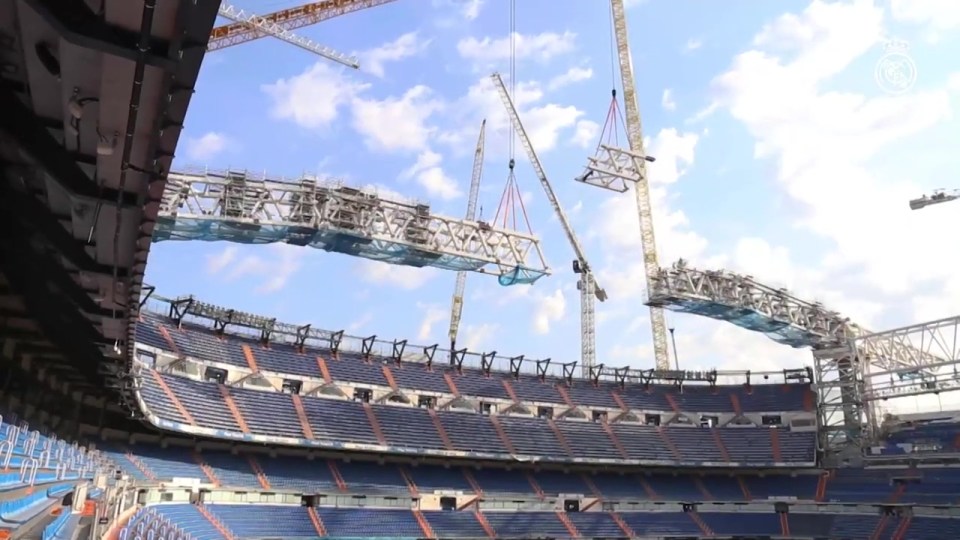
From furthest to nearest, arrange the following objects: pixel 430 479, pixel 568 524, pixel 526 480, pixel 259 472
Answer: pixel 526 480 → pixel 430 479 → pixel 568 524 → pixel 259 472

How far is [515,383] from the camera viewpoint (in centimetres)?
5950

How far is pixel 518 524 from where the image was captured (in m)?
47.7

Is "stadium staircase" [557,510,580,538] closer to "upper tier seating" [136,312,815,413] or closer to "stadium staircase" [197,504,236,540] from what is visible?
"upper tier seating" [136,312,815,413]

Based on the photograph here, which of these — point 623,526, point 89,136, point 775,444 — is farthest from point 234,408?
point 775,444

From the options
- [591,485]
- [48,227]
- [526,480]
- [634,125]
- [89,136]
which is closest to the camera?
[89,136]

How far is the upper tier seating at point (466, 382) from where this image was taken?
45.0 metres

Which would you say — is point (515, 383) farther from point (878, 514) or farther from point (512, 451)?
point (878, 514)

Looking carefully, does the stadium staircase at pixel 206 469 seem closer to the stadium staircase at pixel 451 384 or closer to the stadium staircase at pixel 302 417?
the stadium staircase at pixel 302 417

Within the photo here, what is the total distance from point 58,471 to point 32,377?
37.0 feet

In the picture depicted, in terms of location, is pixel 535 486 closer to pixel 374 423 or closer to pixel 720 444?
pixel 374 423

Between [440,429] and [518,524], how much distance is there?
8.99 metres

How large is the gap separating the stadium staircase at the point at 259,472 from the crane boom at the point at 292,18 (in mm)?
36753

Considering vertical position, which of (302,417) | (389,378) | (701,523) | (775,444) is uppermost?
(389,378)

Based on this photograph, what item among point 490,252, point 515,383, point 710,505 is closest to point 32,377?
point 490,252
